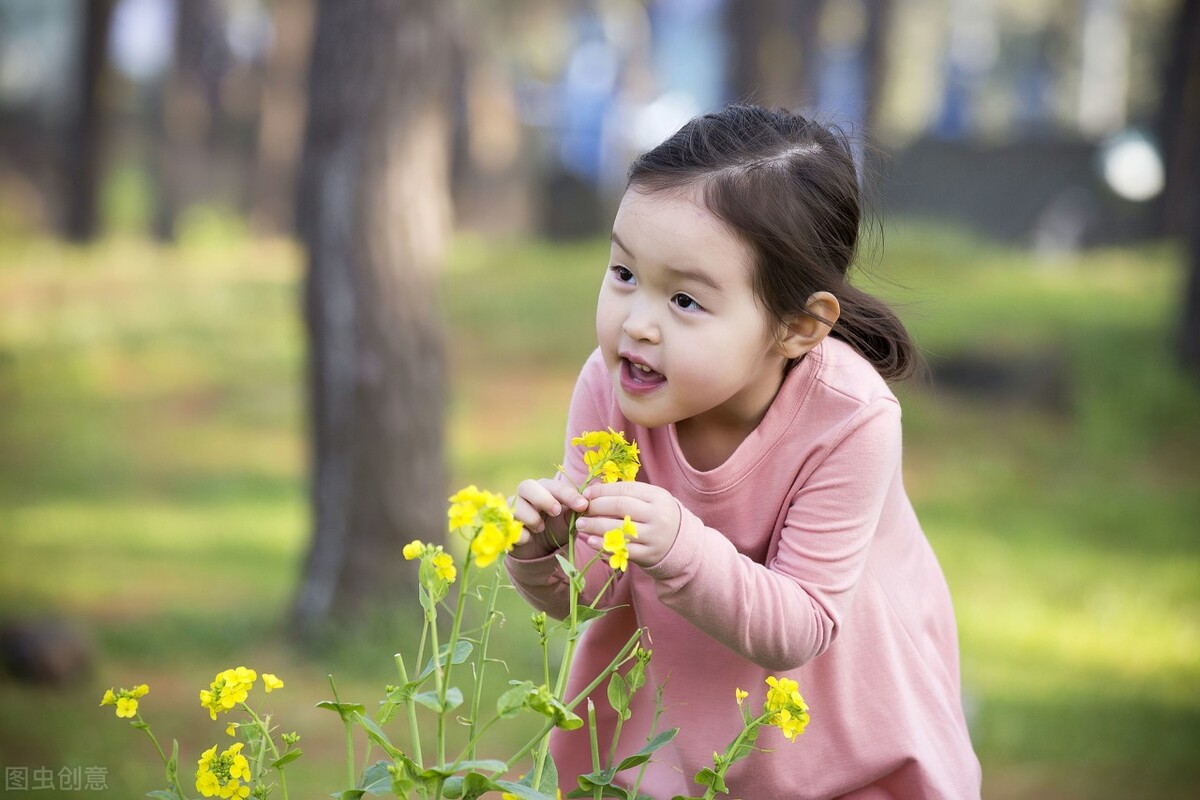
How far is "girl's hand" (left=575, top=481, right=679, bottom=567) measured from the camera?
1376 millimetres

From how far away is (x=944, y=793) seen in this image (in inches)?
64.9

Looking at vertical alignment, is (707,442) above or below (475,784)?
above

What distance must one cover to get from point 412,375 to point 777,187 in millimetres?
3297

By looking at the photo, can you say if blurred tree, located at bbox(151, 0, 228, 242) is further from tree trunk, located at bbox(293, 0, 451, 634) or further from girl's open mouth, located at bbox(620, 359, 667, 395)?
girl's open mouth, located at bbox(620, 359, 667, 395)

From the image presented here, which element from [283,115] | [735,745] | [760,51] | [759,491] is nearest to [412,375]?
[759,491]

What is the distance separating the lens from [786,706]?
135 cm

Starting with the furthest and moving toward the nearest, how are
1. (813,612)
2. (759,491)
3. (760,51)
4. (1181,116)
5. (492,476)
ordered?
(1181,116), (760,51), (492,476), (759,491), (813,612)

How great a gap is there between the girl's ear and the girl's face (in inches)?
2.8

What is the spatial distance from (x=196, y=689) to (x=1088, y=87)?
31687mm

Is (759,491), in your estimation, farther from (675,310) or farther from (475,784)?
(475,784)

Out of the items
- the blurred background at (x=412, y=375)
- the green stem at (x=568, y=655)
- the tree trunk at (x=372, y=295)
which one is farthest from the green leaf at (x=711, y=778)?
the tree trunk at (x=372, y=295)

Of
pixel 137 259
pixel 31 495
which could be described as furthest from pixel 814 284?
pixel 137 259

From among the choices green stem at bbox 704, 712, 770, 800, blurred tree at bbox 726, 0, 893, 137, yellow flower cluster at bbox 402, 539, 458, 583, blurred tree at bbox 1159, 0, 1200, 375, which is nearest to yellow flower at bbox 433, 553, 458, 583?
yellow flower cluster at bbox 402, 539, 458, 583

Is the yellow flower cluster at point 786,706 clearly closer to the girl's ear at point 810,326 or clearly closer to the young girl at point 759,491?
the young girl at point 759,491
